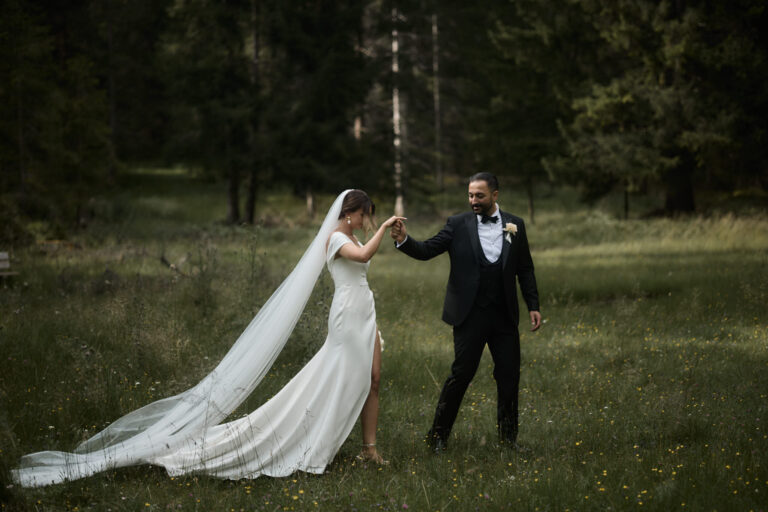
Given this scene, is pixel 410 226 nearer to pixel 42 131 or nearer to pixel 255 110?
pixel 255 110

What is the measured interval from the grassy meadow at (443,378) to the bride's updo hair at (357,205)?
6.55 feet

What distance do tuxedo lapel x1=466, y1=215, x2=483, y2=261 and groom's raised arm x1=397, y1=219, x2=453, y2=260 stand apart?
163 millimetres

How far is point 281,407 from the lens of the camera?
510 cm

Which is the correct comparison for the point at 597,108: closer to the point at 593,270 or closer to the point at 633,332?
the point at 593,270

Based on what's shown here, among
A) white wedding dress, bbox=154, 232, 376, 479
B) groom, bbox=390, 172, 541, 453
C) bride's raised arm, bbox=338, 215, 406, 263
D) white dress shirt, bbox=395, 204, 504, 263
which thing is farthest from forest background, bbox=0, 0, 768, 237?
white dress shirt, bbox=395, 204, 504, 263

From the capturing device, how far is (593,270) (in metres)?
13.9

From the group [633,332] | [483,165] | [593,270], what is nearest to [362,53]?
[483,165]

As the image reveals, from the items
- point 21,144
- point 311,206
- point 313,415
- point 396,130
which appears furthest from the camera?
point 396,130

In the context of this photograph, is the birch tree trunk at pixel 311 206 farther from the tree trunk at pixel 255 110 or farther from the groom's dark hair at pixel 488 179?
the groom's dark hair at pixel 488 179

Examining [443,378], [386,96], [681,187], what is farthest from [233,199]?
[443,378]

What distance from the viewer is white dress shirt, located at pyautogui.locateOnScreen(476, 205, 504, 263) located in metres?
5.39

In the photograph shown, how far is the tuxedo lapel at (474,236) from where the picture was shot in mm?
5348

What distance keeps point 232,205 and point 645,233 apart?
1799 cm

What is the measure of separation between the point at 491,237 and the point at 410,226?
19850 millimetres
